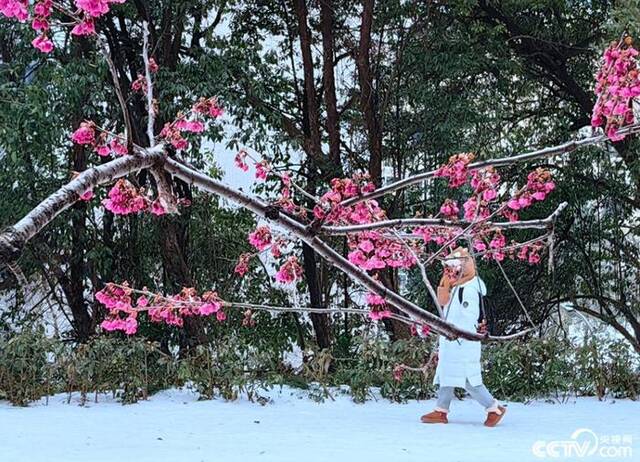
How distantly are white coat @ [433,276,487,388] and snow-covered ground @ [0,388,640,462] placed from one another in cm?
25

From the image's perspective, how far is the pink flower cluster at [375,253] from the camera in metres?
2.44

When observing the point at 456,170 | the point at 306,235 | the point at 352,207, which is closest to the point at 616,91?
the point at 456,170

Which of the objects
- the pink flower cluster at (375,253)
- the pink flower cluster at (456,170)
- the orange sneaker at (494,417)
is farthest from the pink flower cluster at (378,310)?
the orange sneaker at (494,417)

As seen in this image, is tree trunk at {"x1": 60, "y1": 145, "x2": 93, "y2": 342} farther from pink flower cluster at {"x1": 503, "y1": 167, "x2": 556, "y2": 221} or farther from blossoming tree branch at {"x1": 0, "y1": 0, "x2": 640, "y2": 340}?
pink flower cluster at {"x1": 503, "y1": 167, "x2": 556, "y2": 221}

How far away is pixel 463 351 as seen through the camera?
134 inches

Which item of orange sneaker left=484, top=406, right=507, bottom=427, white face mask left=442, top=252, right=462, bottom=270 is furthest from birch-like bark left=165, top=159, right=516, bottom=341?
orange sneaker left=484, top=406, right=507, bottom=427

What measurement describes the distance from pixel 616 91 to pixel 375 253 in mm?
1300

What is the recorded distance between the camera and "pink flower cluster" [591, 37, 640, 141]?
144 centimetres

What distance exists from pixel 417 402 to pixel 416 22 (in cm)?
294

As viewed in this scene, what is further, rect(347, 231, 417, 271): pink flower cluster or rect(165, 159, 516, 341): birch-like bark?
rect(347, 231, 417, 271): pink flower cluster

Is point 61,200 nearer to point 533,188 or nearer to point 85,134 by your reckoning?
point 85,134

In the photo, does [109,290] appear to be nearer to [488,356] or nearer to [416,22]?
[488,356]

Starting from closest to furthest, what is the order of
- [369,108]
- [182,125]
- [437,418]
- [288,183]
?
[182,125] < [288,183] < [437,418] < [369,108]

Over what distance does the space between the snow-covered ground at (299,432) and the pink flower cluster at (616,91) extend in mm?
1636
